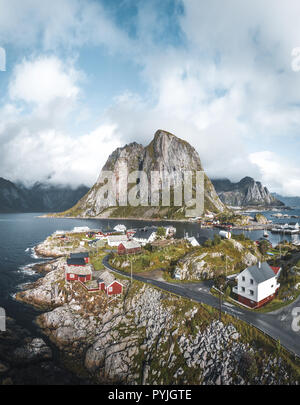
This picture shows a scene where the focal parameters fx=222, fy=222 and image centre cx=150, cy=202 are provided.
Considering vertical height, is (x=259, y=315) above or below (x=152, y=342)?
above

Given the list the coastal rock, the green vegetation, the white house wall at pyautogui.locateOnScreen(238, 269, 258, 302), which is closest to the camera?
the coastal rock

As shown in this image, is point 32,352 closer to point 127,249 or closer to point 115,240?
point 127,249

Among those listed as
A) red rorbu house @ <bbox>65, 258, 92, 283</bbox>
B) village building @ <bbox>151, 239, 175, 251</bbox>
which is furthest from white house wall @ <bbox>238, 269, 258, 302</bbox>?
village building @ <bbox>151, 239, 175, 251</bbox>

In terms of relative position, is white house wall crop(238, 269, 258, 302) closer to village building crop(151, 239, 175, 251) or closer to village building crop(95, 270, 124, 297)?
village building crop(95, 270, 124, 297)

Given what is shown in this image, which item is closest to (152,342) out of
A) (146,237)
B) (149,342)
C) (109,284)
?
(149,342)

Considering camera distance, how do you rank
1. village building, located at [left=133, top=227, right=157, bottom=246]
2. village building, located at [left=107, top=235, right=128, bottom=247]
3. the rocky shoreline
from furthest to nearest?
1. village building, located at [left=133, top=227, right=157, bottom=246]
2. village building, located at [left=107, top=235, right=128, bottom=247]
3. the rocky shoreline

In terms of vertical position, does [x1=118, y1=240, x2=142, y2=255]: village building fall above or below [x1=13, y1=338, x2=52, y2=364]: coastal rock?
above

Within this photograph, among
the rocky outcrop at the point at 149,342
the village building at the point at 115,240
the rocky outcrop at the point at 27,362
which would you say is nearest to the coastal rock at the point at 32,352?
the rocky outcrop at the point at 27,362

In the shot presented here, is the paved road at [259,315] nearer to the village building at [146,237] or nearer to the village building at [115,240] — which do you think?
the village building at [115,240]
